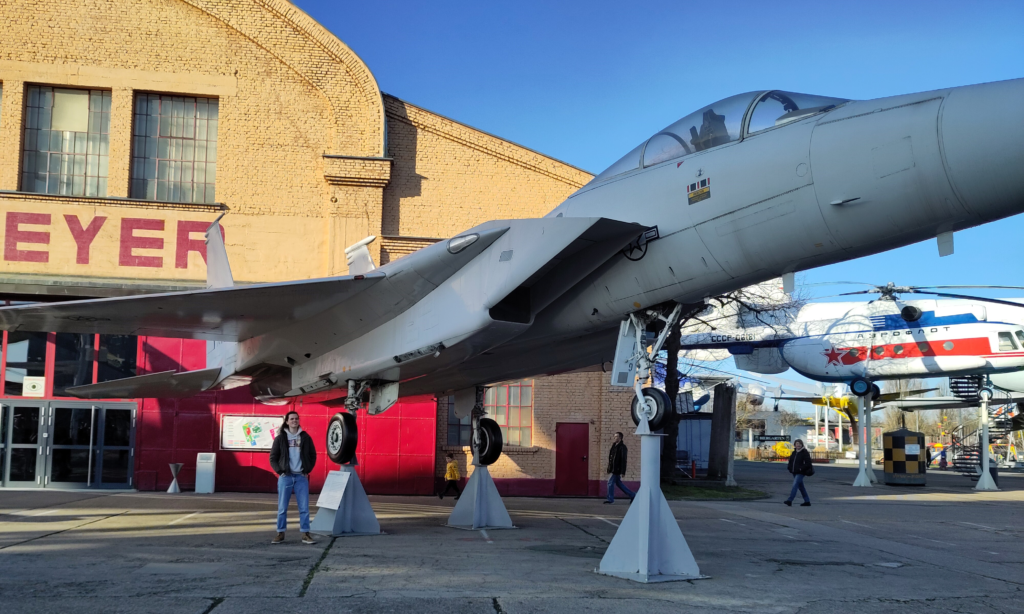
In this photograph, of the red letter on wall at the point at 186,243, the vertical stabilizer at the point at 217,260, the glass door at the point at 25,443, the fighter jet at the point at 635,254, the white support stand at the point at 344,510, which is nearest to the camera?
the fighter jet at the point at 635,254

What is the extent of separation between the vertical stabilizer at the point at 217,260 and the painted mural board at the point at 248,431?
588 centimetres

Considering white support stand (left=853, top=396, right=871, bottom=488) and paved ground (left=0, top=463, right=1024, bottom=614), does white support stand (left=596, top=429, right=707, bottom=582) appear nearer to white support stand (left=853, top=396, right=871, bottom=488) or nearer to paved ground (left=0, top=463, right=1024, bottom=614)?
paved ground (left=0, top=463, right=1024, bottom=614)

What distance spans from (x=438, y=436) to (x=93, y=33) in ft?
41.4

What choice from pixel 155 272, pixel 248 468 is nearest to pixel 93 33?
pixel 155 272

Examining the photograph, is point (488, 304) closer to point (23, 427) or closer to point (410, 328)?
point (410, 328)

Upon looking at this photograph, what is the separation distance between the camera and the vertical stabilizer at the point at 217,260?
1298 centimetres

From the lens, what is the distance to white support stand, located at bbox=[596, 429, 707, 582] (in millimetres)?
7301

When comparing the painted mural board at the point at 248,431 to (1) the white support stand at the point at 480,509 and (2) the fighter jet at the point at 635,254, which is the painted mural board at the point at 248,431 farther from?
(1) the white support stand at the point at 480,509

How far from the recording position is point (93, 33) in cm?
1839

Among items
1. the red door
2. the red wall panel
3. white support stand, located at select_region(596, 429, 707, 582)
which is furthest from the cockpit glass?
the red door

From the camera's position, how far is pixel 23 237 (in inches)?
702

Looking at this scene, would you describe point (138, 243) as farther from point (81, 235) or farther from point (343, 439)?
point (343, 439)

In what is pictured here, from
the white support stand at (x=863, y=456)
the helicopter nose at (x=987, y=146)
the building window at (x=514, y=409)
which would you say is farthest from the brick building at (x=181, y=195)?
the helicopter nose at (x=987, y=146)

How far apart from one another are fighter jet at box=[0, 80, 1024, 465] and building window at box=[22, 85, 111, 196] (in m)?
9.85
